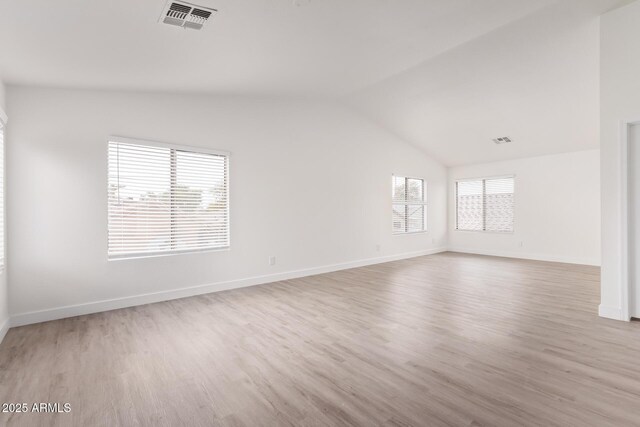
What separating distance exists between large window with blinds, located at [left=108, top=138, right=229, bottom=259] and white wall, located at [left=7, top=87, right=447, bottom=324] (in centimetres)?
12

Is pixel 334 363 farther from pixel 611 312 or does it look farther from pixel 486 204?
pixel 486 204

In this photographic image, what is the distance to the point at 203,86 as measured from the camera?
4.19m

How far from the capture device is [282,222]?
18.2 feet

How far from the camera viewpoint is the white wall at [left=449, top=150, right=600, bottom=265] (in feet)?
22.4

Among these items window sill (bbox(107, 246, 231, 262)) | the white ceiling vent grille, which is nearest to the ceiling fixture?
window sill (bbox(107, 246, 231, 262))

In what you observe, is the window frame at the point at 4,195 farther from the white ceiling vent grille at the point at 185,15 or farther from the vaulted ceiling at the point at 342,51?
the white ceiling vent grille at the point at 185,15

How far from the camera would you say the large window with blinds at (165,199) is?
157 inches

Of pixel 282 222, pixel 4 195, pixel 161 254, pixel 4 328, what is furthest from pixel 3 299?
pixel 282 222

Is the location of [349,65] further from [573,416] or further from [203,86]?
[573,416]

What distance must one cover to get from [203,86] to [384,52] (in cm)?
236

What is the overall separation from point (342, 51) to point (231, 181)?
2.51 meters

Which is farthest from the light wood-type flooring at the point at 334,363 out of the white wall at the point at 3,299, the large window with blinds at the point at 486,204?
the large window with blinds at the point at 486,204

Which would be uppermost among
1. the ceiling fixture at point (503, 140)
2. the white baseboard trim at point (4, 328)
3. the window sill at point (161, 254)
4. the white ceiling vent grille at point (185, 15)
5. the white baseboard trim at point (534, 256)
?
the ceiling fixture at point (503, 140)

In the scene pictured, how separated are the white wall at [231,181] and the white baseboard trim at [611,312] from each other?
402cm
